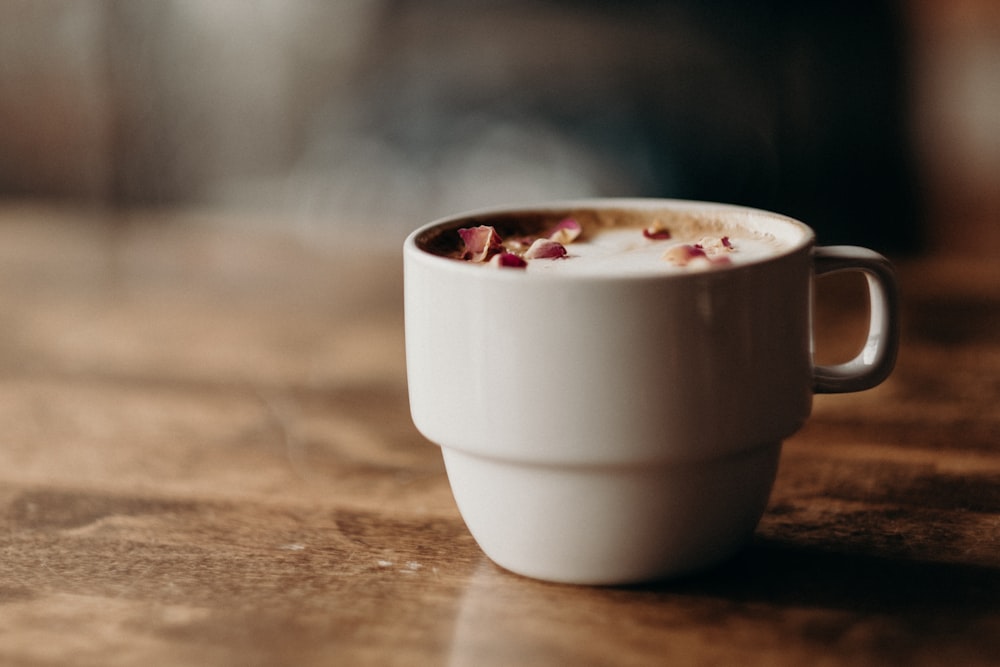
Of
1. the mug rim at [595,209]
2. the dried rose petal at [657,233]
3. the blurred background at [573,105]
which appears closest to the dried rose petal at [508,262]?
the mug rim at [595,209]

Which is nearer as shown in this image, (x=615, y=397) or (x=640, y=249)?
(x=615, y=397)

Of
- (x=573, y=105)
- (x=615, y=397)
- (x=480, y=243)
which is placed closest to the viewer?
(x=615, y=397)

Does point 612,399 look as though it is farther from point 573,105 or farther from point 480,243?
point 573,105

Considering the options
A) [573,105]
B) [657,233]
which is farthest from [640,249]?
[573,105]

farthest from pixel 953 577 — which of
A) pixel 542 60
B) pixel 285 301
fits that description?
pixel 542 60

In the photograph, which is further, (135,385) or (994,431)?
(135,385)

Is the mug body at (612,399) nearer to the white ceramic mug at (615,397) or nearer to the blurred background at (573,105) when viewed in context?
the white ceramic mug at (615,397)

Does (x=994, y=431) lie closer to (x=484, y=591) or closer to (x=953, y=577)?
(x=953, y=577)
